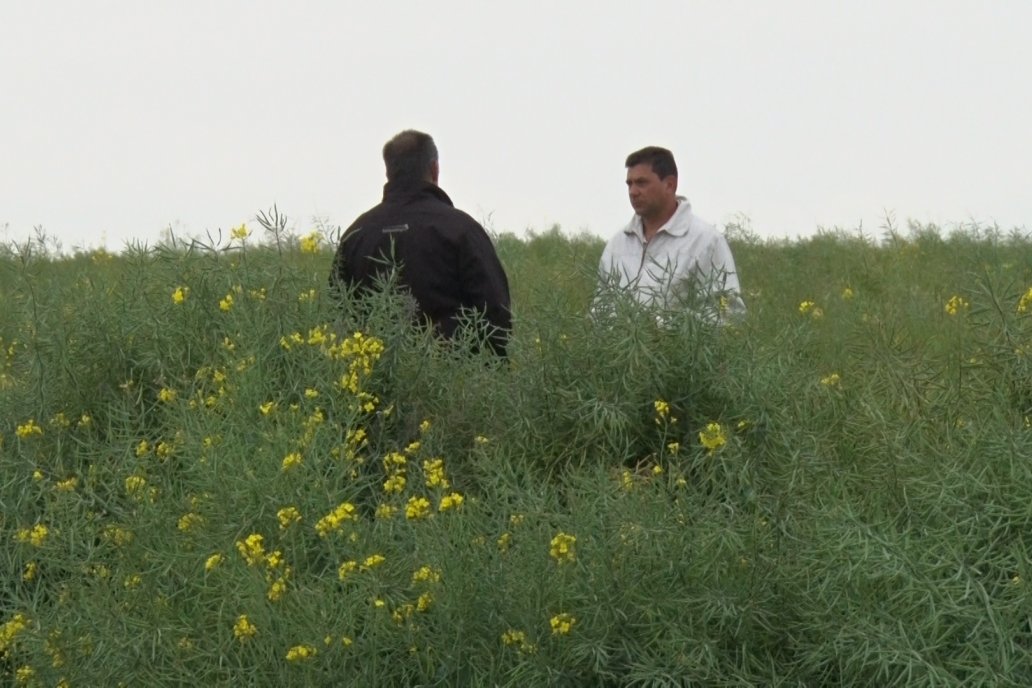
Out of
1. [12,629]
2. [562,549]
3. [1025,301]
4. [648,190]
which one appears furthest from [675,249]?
[12,629]

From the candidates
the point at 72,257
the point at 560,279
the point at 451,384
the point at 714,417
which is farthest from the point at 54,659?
the point at 72,257

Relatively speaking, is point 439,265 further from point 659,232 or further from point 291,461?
point 291,461

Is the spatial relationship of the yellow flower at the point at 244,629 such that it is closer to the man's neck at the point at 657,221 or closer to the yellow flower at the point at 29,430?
the yellow flower at the point at 29,430

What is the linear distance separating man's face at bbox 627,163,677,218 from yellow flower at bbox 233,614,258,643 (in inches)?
135

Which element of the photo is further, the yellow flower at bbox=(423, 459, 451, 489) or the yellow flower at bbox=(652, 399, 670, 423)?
the yellow flower at bbox=(652, 399, 670, 423)

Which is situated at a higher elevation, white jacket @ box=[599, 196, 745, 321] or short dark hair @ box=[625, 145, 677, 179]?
short dark hair @ box=[625, 145, 677, 179]

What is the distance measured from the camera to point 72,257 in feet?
48.6

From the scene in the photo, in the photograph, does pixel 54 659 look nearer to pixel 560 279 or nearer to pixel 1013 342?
pixel 1013 342

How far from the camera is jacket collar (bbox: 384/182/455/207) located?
23.4 feet

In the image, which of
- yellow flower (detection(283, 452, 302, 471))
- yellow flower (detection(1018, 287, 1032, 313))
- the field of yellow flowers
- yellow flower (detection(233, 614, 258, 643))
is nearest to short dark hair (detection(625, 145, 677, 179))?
the field of yellow flowers

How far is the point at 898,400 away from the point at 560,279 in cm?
482

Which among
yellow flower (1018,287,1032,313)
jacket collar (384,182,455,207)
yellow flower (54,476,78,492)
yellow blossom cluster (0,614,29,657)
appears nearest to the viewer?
yellow blossom cluster (0,614,29,657)

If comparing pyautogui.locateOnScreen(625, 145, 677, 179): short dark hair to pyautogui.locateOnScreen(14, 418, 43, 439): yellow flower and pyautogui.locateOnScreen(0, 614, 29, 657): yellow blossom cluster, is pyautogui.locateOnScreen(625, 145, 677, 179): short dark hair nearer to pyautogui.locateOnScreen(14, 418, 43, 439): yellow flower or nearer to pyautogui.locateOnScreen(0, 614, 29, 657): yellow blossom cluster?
pyautogui.locateOnScreen(14, 418, 43, 439): yellow flower

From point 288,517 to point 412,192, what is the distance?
2.43 metres
